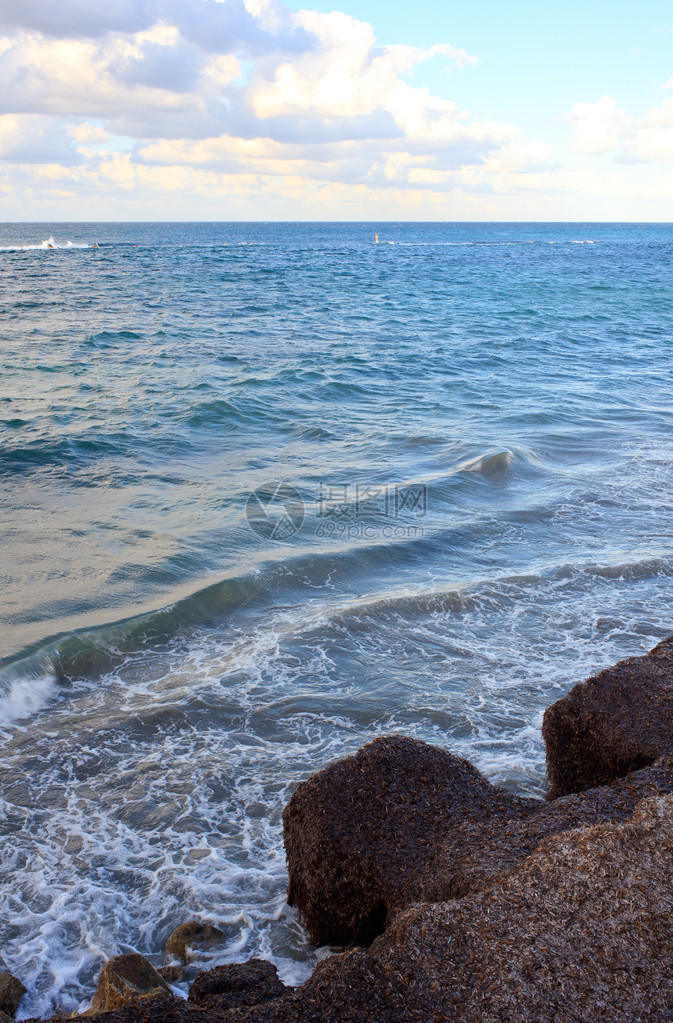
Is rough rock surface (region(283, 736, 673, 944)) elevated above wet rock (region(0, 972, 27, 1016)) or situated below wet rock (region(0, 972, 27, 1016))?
above

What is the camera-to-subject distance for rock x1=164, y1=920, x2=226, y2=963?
144 inches

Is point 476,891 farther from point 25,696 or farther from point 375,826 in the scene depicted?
point 25,696

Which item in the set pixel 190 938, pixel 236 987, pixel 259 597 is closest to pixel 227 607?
pixel 259 597

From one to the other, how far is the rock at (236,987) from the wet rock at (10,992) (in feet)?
3.43

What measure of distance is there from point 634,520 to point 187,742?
6.64 m

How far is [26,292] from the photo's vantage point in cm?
3547

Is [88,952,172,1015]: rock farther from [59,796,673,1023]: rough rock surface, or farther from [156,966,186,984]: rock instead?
[59,796,673,1023]: rough rock surface

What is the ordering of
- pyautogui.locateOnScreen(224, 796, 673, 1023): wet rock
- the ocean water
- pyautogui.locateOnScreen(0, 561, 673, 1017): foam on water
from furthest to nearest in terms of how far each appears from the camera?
1. the ocean water
2. pyautogui.locateOnScreen(0, 561, 673, 1017): foam on water
3. pyautogui.locateOnScreen(224, 796, 673, 1023): wet rock

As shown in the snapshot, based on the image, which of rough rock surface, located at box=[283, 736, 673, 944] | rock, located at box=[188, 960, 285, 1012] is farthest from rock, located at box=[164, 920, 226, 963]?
rock, located at box=[188, 960, 285, 1012]

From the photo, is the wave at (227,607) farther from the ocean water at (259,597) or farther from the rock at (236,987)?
the rock at (236,987)

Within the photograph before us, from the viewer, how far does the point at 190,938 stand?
145 inches

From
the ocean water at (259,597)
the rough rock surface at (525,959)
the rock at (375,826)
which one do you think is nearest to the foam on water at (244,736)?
the ocean water at (259,597)

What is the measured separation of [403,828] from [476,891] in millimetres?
624

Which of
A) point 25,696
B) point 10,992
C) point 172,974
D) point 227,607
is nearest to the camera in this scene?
point 10,992
